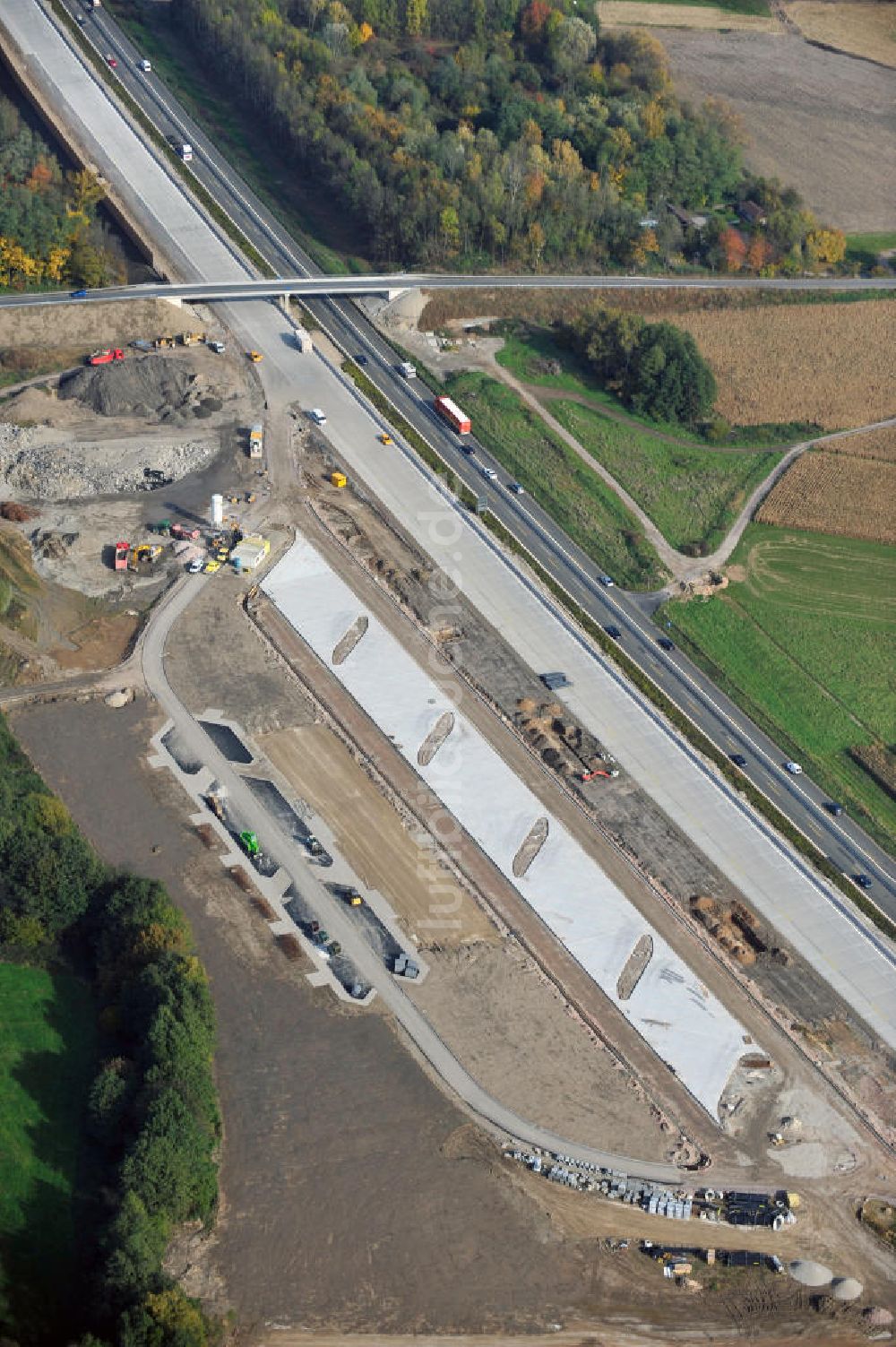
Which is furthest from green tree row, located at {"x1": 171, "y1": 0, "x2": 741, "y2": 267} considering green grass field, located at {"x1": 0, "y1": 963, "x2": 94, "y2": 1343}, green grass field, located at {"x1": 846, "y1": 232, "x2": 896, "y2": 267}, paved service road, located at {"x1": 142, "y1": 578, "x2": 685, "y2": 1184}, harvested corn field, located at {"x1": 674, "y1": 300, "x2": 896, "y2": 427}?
green grass field, located at {"x1": 0, "y1": 963, "x2": 94, "y2": 1343}

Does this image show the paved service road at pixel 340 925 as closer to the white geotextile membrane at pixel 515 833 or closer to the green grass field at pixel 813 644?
the white geotextile membrane at pixel 515 833

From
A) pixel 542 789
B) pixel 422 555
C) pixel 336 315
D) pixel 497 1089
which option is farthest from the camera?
pixel 336 315

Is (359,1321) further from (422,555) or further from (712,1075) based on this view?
(422,555)

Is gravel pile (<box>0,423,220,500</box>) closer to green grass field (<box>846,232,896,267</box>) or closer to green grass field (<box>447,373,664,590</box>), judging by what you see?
green grass field (<box>447,373,664,590</box>)

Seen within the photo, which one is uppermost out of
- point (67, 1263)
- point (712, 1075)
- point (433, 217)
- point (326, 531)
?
point (433, 217)

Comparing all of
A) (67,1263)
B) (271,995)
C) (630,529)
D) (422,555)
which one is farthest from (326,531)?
(67,1263)

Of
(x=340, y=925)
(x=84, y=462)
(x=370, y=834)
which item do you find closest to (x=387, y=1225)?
(x=340, y=925)

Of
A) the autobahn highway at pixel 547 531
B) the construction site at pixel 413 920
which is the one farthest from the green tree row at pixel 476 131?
the construction site at pixel 413 920
